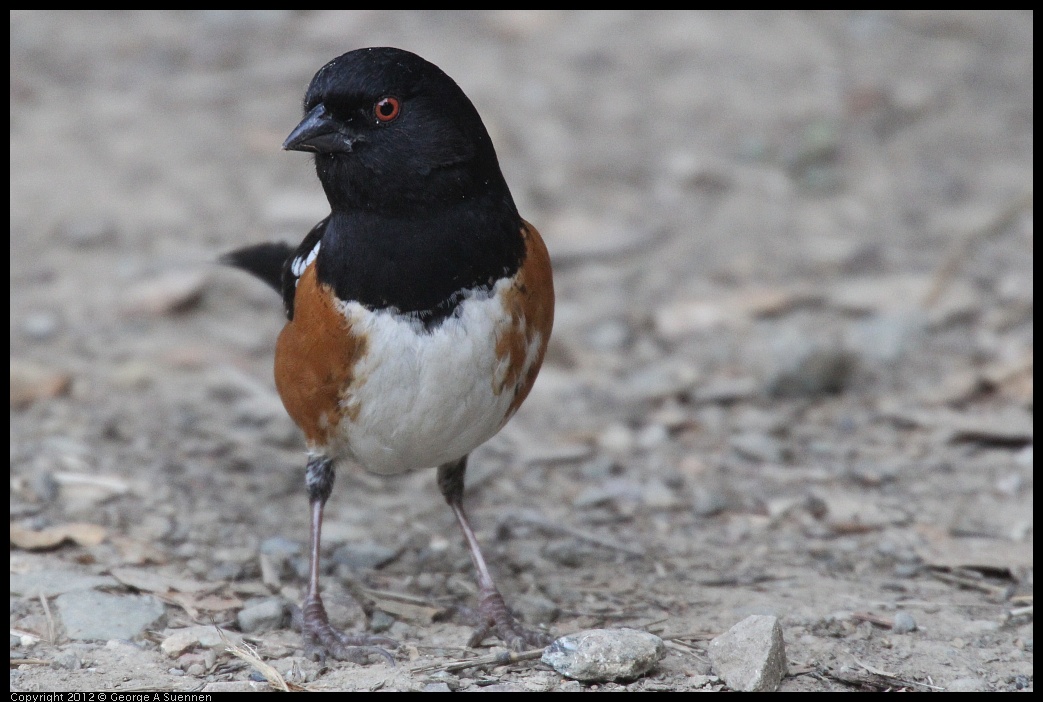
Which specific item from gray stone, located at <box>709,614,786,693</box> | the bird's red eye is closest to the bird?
the bird's red eye

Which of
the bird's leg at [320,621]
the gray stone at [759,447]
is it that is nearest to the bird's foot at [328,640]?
the bird's leg at [320,621]

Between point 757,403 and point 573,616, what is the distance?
192 cm

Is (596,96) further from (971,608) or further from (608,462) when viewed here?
(971,608)

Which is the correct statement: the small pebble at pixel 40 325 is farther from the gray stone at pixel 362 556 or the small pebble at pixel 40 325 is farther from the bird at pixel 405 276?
the bird at pixel 405 276

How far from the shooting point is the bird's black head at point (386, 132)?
10.8 feet

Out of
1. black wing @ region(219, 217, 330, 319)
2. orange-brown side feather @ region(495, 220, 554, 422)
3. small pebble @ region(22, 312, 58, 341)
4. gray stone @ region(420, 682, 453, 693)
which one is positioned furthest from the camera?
small pebble @ region(22, 312, 58, 341)

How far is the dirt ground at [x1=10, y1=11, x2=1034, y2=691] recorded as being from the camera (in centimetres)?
365

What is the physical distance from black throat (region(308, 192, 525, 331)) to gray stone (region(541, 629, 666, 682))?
90 centimetres

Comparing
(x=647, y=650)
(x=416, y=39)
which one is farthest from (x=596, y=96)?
(x=647, y=650)

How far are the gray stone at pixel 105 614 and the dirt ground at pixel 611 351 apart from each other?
0.04 m

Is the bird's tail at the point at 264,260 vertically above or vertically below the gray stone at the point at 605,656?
above

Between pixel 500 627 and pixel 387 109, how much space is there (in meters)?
1.48

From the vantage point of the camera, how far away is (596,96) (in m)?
7.81

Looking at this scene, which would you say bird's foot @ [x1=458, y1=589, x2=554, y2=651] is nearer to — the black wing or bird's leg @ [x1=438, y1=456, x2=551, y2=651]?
bird's leg @ [x1=438, y1=456, x2=551, y2=651]
